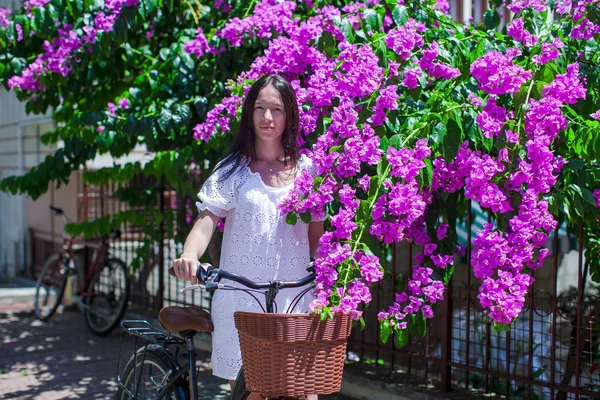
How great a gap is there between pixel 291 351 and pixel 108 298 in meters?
5.98

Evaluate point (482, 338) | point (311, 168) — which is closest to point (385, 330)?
point (311, 168)

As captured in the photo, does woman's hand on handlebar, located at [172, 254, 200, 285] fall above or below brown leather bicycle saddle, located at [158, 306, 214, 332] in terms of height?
above

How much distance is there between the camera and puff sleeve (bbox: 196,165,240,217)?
3.64 metres

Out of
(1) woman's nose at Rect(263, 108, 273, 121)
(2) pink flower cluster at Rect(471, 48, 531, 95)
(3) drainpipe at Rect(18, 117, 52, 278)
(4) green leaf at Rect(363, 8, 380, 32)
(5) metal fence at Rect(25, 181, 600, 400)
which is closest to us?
(2) pink flower cluster at Rect(471, 48, 531, 95)

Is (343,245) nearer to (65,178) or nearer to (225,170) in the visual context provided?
(225,170)

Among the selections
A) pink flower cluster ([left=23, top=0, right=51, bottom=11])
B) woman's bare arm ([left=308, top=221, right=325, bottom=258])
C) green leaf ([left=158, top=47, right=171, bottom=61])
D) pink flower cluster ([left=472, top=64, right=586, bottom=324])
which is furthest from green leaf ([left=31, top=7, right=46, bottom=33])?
pink flower cluster ([left=472, top=64, right=586, bottom=324])

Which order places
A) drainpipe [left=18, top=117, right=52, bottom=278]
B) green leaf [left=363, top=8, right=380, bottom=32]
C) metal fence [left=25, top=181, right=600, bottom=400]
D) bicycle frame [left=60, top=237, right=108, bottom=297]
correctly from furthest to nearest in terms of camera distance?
1. drainpipe [left=18, top=117, right=52, bottom=278]
2. bicycle frame [left=60, top=237, right=108, bottom=297]
3. metal fence [left=25, top=181, right=600, bottom=400]
4. green leaf [left=363, top=8, right=380, bottom=32]

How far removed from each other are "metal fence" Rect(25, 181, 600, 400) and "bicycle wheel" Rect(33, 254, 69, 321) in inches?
29.7

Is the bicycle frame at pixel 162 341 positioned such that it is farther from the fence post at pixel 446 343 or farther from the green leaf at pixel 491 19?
the green leaf at pixel 491 19

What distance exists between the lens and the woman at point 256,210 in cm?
360

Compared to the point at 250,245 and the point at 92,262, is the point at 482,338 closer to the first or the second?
the point at 250,245

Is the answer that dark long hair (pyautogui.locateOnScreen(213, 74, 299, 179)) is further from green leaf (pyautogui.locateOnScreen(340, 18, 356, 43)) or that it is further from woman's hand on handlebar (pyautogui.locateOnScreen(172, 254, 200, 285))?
green leaf (pyautogui.locateOnScreen(340, 18, 356, 43))

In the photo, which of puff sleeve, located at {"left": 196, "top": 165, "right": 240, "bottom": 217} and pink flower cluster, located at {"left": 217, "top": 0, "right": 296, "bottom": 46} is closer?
puff sleeve, located at {"left": 196, "top": 165, "right": 240, "bottom": 217}

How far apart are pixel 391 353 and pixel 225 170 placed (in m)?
2.66
